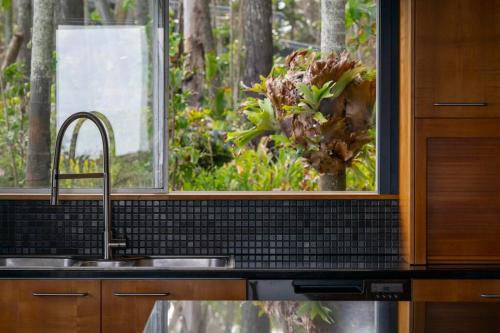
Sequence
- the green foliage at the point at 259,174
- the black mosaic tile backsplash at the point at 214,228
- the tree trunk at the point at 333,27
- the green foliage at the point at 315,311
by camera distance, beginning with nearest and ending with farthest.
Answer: the green foliage at the point at 315,311, the black mosaic tile backsplash at the point at 214,228, the tree trunk at the point at 333,27, the green foliage at the point at 259,174

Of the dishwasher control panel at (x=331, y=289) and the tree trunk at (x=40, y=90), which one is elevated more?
the tree trunk at (x=40, y=90)

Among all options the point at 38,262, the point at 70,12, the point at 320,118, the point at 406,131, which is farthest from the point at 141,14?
the point at 406,131

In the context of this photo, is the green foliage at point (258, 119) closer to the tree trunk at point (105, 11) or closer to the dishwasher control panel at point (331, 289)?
the tree trunk at point (105, 11)

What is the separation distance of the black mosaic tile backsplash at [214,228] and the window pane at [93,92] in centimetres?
18

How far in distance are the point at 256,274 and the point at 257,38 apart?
3271 millimetres

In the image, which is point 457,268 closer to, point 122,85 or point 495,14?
point 495,14

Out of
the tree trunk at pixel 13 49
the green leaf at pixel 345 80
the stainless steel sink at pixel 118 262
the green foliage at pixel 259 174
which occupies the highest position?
the tree trunk at pixel 13 49

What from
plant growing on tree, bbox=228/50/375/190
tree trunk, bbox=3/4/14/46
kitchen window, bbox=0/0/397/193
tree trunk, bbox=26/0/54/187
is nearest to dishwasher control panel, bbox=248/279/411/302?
kitchen window, bbox=0/0/397/193

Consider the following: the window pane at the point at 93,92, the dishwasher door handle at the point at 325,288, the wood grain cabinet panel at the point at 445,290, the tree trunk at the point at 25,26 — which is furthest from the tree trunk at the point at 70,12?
the wood grain cabinet panel at the point at 445,290

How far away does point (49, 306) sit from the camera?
3.33 meters

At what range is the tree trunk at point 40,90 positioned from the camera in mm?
3914

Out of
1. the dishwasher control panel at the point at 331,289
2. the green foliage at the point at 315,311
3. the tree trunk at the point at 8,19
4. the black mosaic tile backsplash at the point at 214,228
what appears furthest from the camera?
the tree trunk at the point at 8,19

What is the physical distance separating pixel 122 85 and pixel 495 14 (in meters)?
1.82

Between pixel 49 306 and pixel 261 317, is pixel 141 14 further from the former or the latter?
pixel 261 317
